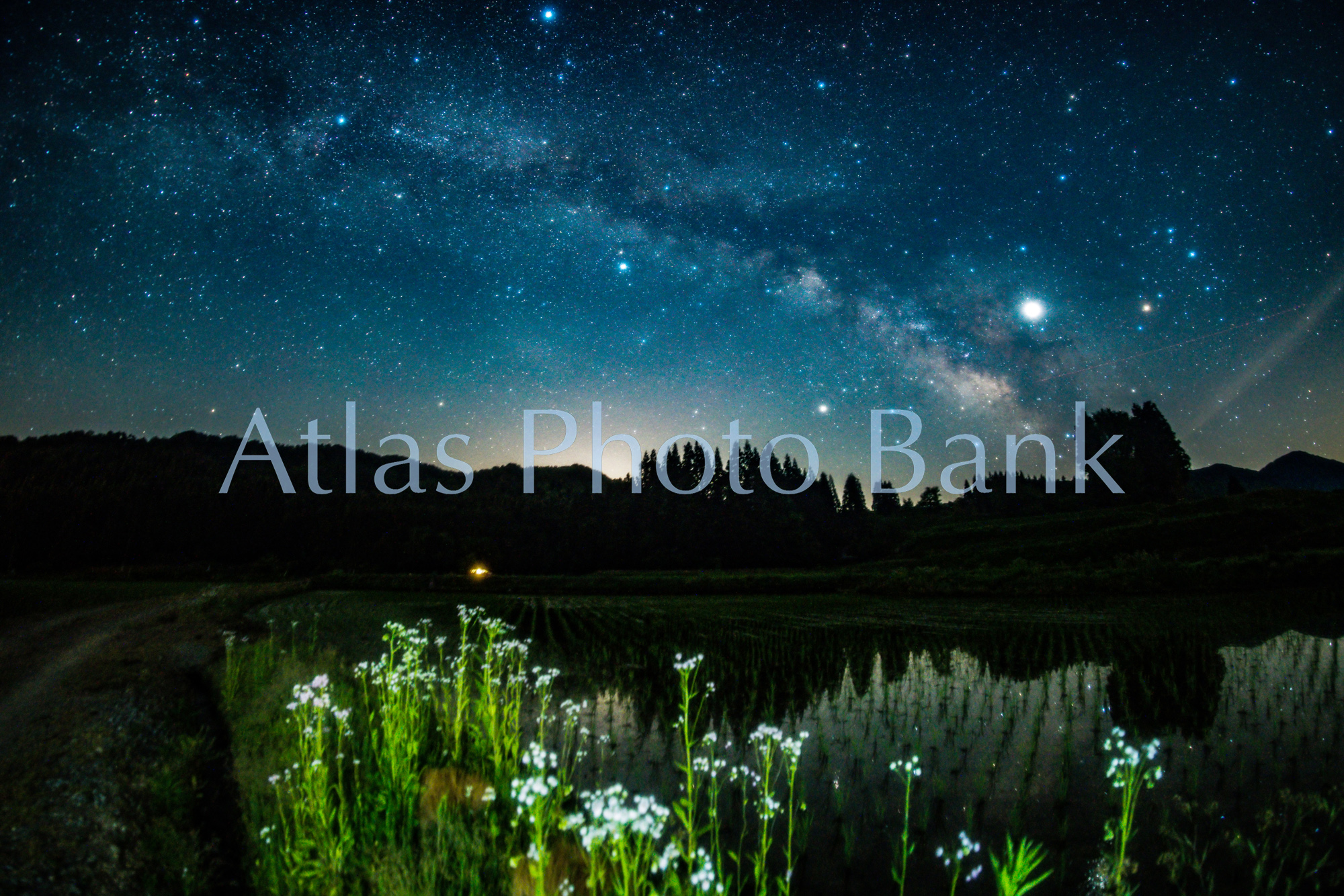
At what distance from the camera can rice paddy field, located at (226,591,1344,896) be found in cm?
441

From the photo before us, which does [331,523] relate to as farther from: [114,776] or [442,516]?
[114,776]

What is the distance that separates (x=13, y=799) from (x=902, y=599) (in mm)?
37240

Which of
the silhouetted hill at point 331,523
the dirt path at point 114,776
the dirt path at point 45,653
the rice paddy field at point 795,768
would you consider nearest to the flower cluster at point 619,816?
the rice paddy field at point 795,768

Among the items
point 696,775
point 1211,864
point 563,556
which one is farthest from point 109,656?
point 563,556

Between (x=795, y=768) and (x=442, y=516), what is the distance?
8665 centimetres

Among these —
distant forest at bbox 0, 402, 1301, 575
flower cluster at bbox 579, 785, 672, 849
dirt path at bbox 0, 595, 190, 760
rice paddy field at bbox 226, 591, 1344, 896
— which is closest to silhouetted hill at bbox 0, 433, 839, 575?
distant forest at bbox 0, 402, 1301, 575

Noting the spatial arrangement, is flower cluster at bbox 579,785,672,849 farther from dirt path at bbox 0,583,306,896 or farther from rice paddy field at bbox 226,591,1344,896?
dirt path at bbox 0,583,306,896

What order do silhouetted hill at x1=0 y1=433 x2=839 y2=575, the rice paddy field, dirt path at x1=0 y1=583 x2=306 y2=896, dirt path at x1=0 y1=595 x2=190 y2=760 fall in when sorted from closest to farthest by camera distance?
1. the rice paddy field
2. dirt path at x1=0 y1=583 x2=306 y2=896
3. dirt path at x1=0 y1=595 x2=190 y2=760
4. silhouetted hill at x1=0 y1=433 x2=839 y2=575

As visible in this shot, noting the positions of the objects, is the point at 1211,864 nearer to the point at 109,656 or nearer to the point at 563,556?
the point at 109,656

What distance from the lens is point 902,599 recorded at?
35812 mm

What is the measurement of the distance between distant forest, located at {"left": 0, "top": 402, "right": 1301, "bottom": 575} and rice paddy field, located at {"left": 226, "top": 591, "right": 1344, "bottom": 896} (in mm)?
59623

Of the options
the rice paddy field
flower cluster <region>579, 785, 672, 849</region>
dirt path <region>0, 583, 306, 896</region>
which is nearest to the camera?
flower cluster <region>579, 785, 672, 849</region>

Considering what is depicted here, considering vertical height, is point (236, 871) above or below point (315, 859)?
below

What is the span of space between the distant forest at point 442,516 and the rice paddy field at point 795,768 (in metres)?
59.6
